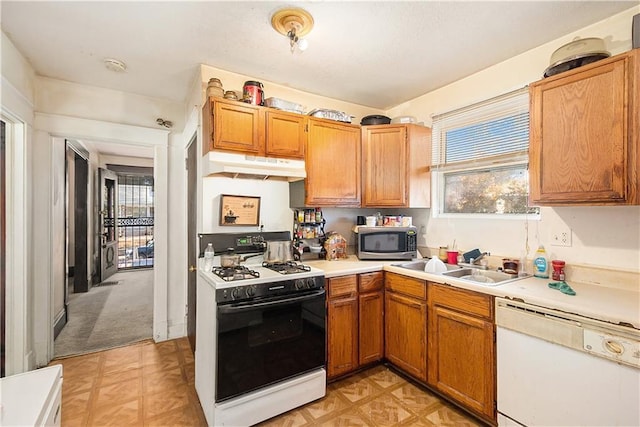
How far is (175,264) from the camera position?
10.6ft

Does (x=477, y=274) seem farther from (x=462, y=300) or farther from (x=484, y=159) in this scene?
(x=484, y=159)

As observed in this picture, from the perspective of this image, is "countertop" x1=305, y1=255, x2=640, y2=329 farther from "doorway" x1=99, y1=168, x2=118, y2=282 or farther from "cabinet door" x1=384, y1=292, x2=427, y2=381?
"doorway" x1=99, y1=168, x2=118, y2=282

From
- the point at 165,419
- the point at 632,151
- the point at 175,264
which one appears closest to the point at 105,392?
the point at 165,419

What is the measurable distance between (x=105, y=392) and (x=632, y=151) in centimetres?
380

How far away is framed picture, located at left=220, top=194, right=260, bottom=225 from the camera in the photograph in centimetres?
Answer: 242

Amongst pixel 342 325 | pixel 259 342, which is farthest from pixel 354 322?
pixel 259 342

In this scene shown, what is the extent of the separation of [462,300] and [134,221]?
759 centimetres

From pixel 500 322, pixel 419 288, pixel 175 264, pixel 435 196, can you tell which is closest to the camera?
pixel 500 322

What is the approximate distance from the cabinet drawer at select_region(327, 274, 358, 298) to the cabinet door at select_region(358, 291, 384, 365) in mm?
117

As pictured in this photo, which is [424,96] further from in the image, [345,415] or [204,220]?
[345,415]

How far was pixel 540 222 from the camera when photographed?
2.15 metres

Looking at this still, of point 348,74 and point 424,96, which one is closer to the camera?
point 348,74

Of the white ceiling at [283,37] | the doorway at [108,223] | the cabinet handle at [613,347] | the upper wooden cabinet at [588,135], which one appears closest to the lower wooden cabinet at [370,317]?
the upper wooden cabinet at [588,135]

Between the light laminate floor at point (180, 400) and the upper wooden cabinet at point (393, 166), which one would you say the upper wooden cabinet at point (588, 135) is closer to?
the upper wooden cabinet at point (393, 166)
